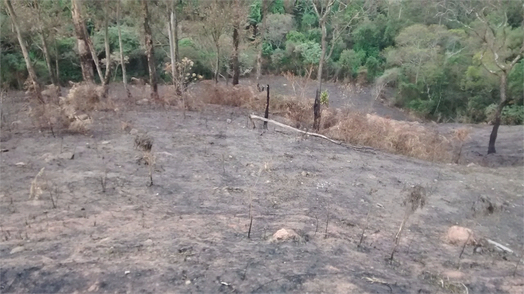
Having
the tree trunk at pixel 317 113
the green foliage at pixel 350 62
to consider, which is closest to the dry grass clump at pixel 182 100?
the tree trunk at pixel 317 113

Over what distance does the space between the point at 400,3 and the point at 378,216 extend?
1112 inches

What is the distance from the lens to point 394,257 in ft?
14.6

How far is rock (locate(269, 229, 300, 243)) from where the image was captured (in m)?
4.45

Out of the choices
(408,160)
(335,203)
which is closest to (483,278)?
(335,203)

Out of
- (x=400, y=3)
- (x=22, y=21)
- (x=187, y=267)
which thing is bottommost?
(x=187, y=267)

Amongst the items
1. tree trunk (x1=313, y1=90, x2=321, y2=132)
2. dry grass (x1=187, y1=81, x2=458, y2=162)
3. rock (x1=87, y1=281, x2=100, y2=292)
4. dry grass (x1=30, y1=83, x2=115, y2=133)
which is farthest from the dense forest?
rock (x1=87, y1=281, x2=100, y2=292)

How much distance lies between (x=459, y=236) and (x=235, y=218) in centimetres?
274

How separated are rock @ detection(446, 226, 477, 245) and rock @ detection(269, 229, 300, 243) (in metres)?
2.04

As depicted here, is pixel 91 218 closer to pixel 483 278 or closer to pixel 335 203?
pixel 335 203

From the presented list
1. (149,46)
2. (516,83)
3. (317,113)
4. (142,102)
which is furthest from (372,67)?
(142,102)

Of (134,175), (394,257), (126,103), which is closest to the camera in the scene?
(394,257)

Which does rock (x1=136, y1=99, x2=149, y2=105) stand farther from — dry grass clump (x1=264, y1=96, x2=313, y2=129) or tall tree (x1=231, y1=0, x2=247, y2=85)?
tall tree (x1=231, y1=0, x2=247, y2=85)

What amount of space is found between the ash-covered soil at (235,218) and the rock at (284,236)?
0.10 metres

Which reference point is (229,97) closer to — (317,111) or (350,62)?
(317,111)
